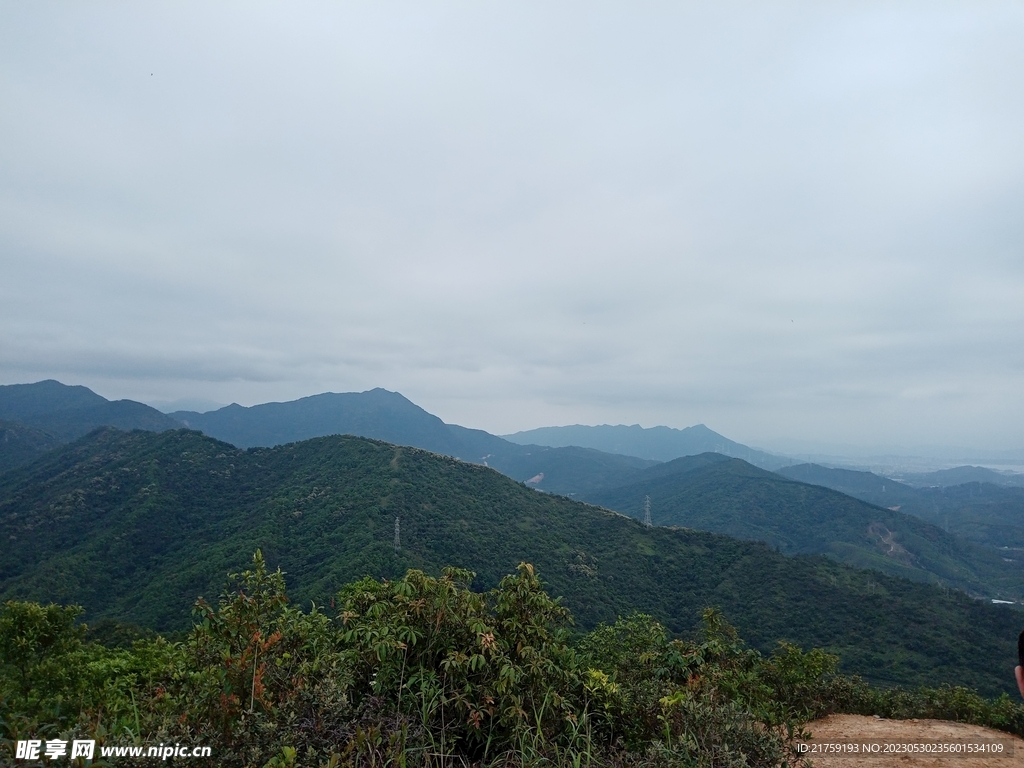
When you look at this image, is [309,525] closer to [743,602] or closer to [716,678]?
[743,602]

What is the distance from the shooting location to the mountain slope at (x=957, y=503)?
108 m

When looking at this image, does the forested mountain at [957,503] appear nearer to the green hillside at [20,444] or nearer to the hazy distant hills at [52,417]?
the green hillside at [20,444]

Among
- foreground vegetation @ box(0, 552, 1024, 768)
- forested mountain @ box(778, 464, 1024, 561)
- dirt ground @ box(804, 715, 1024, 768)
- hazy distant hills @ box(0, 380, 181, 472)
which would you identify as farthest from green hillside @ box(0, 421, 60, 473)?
forested mountain @ box(778, 464, 1024, 561)

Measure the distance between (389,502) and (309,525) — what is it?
7847 millimetres

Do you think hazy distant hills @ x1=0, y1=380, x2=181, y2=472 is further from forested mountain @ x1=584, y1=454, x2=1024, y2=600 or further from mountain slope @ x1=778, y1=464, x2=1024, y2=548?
mountain slope @ x1=778, y1=464, x2=1024, y2=548

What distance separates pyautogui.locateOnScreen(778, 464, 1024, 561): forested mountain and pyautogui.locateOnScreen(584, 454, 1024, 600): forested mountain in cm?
1609

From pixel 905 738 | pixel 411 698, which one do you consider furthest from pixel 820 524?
pixel 411 698

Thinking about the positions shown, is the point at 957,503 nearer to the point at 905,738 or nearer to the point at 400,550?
the point at 400,550

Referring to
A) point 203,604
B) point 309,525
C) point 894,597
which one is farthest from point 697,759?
point 894,597

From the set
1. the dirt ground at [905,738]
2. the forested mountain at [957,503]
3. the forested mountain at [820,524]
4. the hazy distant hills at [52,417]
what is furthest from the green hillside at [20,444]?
the forested mountain at [957,503]

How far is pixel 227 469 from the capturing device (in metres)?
62.2

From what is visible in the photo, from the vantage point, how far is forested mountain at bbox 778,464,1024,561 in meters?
108

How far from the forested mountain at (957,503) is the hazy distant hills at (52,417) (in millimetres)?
184556

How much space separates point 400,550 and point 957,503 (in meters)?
174
